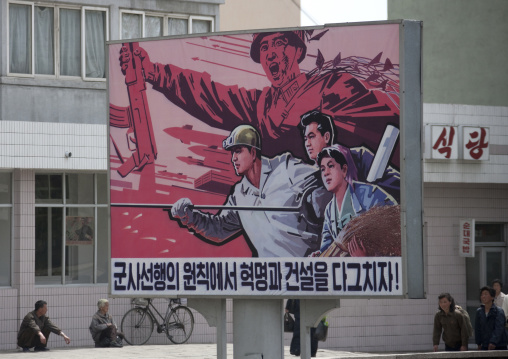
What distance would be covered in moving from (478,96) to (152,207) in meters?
22.8

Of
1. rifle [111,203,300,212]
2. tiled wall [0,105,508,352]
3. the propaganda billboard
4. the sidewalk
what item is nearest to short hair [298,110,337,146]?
the propaganda billboard

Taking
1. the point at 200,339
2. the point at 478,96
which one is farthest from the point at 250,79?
the point at 478,96

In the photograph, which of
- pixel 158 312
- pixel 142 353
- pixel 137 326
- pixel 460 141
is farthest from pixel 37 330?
pixel 460 141

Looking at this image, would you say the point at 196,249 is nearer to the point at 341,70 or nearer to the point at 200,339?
the point at 341,70

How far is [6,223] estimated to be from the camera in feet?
72.8

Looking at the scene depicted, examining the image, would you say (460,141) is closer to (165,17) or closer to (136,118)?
(165,17)

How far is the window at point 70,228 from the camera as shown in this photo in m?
22.4

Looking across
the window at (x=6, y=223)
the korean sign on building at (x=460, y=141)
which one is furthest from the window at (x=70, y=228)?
the korean sign on building at (x=460, y=141)

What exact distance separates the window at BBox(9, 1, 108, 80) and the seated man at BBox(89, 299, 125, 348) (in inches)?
185

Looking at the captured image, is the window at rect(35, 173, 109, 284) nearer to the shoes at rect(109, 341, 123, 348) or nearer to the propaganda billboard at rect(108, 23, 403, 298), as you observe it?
the shoes at rect(109, 341, 123, 348)

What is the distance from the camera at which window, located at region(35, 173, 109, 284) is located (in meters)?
22.4

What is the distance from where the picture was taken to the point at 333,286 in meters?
10.4

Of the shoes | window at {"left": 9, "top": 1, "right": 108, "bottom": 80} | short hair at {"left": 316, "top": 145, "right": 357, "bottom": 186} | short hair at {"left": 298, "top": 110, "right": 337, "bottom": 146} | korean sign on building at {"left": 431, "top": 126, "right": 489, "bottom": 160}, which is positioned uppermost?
window at {"left": 9, "top": 1, "right": 108, "bottom": 80}

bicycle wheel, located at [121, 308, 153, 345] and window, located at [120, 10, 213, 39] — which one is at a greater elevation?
window, located at [120, 10, 213, 39]
